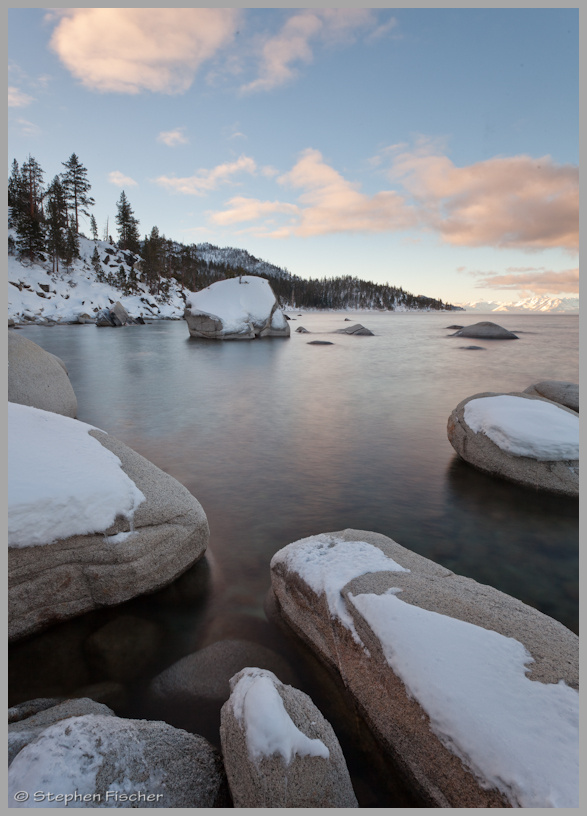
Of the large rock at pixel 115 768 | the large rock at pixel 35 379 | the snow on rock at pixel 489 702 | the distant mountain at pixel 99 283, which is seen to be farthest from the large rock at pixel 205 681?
the distant mountain at pixel 99 283

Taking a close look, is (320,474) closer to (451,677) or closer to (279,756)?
(451,677)

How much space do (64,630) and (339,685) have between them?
2.25 metres

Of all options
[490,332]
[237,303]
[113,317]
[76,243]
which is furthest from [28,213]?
[490,332]

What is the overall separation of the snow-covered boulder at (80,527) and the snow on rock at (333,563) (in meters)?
1.10

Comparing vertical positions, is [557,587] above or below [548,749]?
below

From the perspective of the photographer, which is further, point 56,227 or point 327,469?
point 56,227

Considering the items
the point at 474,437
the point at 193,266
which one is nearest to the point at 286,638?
the point at 474,437

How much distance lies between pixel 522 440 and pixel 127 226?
7755cm

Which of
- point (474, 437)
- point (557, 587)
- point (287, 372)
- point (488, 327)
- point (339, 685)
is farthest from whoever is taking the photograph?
point (488, 327)

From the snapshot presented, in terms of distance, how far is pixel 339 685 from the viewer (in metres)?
2.82

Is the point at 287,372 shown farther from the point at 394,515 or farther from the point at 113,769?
the point at 113,769

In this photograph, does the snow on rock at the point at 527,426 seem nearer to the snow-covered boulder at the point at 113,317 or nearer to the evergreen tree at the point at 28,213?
the snow-covered boulder at the point at 113,317

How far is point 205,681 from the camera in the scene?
2.96 meters

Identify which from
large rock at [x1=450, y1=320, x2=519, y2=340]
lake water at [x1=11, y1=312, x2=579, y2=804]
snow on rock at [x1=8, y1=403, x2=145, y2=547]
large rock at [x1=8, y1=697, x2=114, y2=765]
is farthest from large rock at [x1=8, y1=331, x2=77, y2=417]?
large rock at [x1=450, y1=320, x2=519, y2=340]
